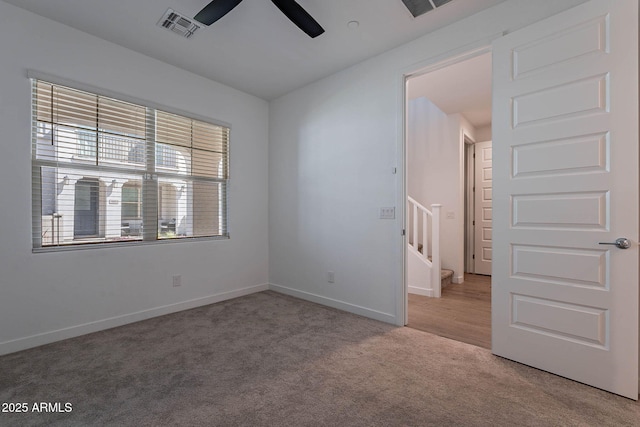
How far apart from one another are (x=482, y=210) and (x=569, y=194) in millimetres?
3747

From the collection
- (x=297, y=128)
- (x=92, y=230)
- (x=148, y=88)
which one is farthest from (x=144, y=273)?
(x=297, y=128)

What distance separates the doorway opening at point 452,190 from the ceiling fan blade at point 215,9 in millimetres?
1768

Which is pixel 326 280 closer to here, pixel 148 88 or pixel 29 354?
pixel 29 354

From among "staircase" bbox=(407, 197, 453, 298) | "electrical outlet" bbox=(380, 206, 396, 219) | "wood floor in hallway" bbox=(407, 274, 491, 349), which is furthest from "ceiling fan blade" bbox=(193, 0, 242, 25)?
"staircase" bbox=(407, 197, 453, 298)

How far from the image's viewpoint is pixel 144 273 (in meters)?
3.06

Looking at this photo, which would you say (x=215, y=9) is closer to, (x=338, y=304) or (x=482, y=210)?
(x=338, y=304)

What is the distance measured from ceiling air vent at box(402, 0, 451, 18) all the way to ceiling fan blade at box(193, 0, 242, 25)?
1.31 metres

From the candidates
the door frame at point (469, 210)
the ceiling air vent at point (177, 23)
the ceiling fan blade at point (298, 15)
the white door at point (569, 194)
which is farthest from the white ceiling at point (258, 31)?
the door frame at point (469, 210)

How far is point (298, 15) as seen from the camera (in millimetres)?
2084

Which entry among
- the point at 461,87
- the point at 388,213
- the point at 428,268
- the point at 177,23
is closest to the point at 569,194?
the point at 388,213

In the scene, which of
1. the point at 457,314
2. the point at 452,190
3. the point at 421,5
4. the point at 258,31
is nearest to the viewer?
the point at 421,5

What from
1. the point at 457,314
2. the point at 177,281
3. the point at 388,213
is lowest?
the point at 457,314

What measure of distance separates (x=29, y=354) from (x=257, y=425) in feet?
6.89

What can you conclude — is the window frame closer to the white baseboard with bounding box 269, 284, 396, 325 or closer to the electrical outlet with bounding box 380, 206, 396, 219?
the white baseboard with bounding box 269, 284, 396, 325
